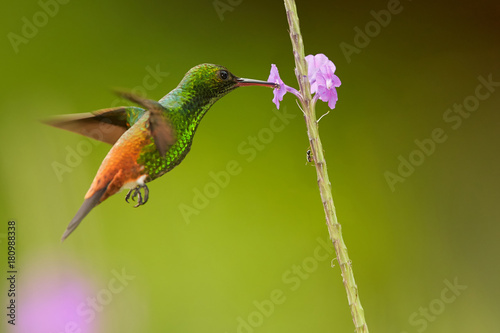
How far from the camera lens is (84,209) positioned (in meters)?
0.40

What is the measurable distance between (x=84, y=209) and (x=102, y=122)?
170 millimetres

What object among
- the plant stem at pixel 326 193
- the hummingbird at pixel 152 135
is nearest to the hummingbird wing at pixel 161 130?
the hummingbird at pixel 152 135

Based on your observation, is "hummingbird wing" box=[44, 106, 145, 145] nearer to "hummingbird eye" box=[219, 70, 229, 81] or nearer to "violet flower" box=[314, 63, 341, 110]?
"hummingbird eye" box=[219, 70, 229, 81]

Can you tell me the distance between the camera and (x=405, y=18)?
7.10 feet

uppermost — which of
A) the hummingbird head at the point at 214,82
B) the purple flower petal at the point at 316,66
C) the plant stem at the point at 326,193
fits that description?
the purple flower petal at the point at 316,66

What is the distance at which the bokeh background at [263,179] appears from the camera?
174 centimetres

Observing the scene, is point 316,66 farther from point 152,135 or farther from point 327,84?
point 152,135

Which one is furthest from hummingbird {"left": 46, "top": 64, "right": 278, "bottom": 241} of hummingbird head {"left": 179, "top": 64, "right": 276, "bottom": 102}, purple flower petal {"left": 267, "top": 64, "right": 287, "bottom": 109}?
purple flower petal {"left": 267, "top": 64, "right": 287, "bottom": 109}

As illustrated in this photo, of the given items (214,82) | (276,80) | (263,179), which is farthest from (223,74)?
(263,179)

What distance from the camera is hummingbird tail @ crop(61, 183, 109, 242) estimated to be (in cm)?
35

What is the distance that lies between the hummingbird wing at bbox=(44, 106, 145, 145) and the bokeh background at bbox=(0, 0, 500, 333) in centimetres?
110

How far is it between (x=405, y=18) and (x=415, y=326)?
1.34m

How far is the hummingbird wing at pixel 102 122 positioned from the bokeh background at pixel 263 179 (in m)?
1.10

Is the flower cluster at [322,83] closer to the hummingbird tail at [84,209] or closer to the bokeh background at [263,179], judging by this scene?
the hummingbird tail at [84,209]
